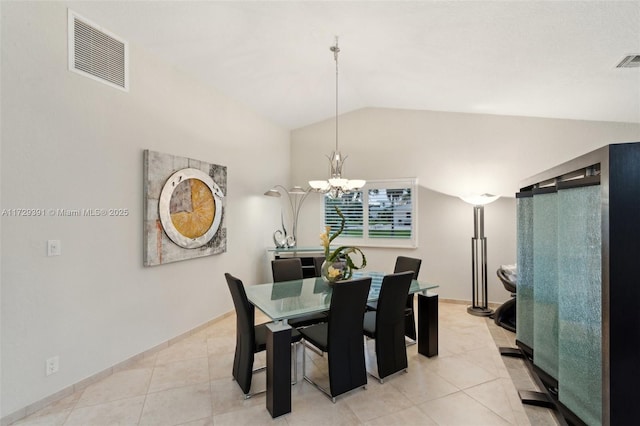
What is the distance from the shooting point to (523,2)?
85.0 inches

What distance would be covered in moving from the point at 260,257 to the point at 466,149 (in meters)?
3.76

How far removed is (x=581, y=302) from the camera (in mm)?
1562

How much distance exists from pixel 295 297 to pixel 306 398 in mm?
767

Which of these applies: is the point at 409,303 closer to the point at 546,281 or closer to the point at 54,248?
the point at 546,281

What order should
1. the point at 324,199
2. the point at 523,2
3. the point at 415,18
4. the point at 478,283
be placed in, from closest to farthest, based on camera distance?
the point at 523,2, the point at 415,18, the point at 478,283, the point at 324,199

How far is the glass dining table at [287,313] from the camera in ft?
7.04

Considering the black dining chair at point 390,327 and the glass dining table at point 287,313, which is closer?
the glass dining table at point 287,313

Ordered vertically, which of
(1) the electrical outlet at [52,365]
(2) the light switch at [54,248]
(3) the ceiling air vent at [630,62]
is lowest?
(1) the electrical outlet at [52,365]

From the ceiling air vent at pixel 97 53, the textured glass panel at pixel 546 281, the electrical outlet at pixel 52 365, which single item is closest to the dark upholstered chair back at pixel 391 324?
the textured glass panel at pixel 546 281

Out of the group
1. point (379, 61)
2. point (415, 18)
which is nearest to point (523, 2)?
point (415, 18)

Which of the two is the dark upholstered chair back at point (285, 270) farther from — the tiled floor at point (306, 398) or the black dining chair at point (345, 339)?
the black dining chair at point (345, 339)

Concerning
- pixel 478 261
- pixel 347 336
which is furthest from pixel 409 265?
pixel 478 261

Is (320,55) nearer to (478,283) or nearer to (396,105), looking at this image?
(396,105)

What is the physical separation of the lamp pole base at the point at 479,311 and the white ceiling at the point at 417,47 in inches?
113
